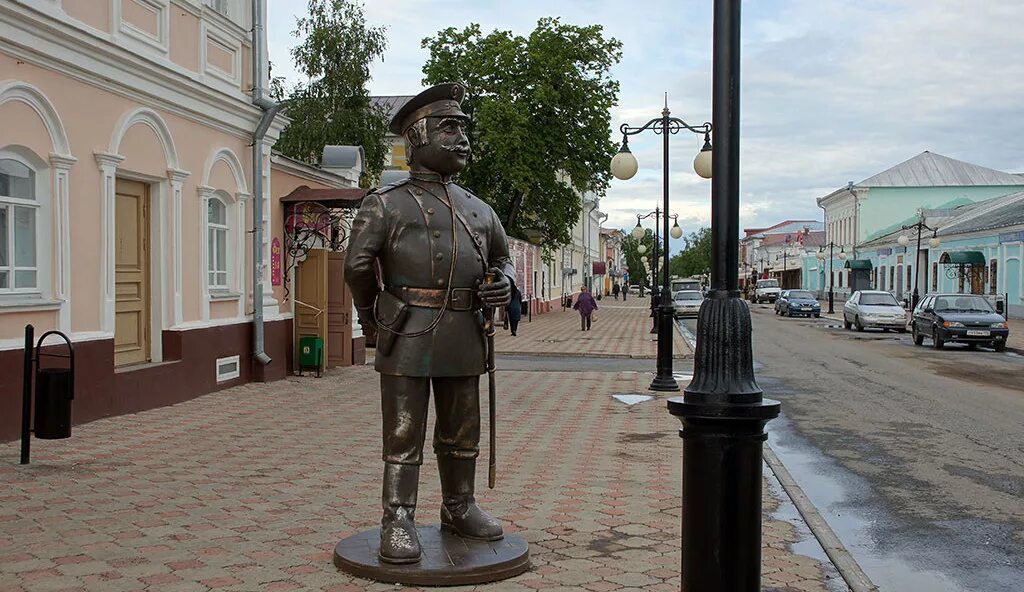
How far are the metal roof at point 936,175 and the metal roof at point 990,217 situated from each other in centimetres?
1620

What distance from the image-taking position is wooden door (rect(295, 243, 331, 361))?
1482 cm

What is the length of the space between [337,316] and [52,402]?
8.92 meters

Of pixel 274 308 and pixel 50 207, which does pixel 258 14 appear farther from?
pixel 50 207

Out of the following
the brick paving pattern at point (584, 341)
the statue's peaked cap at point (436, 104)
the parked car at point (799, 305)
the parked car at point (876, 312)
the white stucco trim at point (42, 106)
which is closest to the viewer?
the statue's peaked cap at point (436, 104)

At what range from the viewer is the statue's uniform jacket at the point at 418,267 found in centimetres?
481

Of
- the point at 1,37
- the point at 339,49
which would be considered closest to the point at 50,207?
the point at 1,37

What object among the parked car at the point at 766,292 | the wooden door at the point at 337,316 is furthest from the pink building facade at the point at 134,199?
the parked car at the point at 766,292

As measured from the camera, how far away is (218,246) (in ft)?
42.8

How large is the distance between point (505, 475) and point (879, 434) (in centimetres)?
484

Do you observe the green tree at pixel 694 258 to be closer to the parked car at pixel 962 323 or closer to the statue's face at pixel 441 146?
the parked car at pixel 962 323

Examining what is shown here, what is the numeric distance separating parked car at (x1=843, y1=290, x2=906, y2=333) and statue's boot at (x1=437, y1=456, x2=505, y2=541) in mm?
28704

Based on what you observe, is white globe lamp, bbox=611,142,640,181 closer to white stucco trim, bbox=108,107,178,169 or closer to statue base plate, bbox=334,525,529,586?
white stucco trim, bbox=108,107,178,169

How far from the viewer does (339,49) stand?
36.0 m

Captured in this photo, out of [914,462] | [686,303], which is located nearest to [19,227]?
[914,462]
